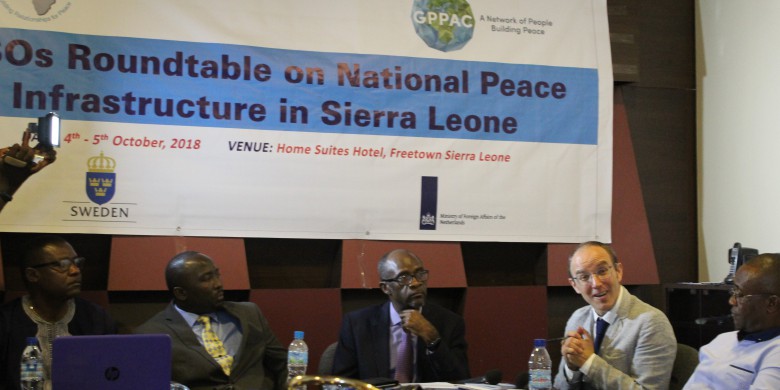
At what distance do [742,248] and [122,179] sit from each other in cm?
346

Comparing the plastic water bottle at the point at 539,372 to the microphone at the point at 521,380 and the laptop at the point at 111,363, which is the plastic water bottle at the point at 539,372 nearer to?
the microphone at the point at 521,380

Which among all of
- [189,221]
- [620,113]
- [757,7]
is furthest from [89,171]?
[757,7]

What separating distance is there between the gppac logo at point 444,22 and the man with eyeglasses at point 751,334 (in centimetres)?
249

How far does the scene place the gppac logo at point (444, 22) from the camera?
17.7 feet

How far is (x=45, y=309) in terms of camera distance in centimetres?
438

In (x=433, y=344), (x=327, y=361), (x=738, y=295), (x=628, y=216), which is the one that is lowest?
(x=327, y=361)

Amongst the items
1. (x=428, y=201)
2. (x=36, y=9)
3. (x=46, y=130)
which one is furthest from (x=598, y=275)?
(x=36, y=9)

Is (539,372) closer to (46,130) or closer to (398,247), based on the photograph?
(398,247)

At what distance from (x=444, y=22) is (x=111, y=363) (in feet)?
10.1

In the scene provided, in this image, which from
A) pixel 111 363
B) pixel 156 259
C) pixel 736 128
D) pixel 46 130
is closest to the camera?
pixel 111 363

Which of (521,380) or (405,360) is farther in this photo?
(405,360)

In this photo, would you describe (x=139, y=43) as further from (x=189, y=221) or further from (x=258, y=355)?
(x=258, y=355)

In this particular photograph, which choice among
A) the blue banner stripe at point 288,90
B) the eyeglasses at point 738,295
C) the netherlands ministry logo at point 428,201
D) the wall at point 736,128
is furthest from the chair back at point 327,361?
Result: the wall at point 736,128

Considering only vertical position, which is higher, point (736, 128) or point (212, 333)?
point (736, 128)
